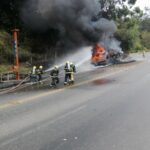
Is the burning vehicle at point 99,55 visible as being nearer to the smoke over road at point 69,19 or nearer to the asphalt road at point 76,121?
the smoke over road at point 69,19

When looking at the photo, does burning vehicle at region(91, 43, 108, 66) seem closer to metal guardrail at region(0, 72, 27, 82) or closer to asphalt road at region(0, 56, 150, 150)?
metal guardrail at region(0, 72, 27, 82)

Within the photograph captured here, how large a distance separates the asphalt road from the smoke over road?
1664cm

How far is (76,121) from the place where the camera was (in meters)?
11.4

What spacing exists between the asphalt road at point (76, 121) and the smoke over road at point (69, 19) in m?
16.6

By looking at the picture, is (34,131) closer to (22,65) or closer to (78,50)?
(22,65)

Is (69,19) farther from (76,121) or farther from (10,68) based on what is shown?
(76,121)

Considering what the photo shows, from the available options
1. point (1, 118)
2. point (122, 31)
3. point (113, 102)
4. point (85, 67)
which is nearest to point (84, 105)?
point (113, 102)

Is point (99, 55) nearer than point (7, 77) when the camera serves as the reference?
No

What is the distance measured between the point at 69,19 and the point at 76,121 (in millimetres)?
23769

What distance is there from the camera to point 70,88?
21047 millimetres

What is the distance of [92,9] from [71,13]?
2.03 metres

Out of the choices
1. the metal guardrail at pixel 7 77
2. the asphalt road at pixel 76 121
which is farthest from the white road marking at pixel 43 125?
the metal guardrail at pixel 7 77

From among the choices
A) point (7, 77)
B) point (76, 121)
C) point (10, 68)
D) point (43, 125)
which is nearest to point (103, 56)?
point (10, 68)

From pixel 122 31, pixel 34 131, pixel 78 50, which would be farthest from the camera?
pixel 122 31
